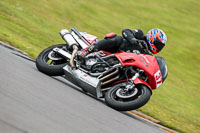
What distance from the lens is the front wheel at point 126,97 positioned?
18.8 ft

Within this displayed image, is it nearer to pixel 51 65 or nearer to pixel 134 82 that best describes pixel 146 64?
pixel 134 82

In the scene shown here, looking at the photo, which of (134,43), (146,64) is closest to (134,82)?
(146,64)

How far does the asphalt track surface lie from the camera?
333cm

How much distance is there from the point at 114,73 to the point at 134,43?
2.31ft

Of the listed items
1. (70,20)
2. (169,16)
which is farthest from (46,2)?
(169,16)

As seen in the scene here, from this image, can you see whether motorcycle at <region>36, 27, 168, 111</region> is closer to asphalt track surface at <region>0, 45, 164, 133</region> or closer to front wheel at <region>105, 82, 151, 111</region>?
front wheel at <region>105, 82, 151, 111</region>

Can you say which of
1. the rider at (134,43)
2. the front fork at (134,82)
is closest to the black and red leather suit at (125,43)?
the rider at (134,43)

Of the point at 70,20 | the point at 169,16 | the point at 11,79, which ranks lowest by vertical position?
the point at 169,16

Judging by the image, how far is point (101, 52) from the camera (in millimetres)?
6906

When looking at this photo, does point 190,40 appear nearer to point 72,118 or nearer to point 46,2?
point 46,2

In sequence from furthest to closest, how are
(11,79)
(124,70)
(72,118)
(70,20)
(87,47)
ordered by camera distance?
(70,20) < (87,47) < (124,70) < (11,79) < (72,118)

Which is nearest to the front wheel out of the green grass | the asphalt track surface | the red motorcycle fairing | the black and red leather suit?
the asphalt track surface

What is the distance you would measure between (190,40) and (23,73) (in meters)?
20.4

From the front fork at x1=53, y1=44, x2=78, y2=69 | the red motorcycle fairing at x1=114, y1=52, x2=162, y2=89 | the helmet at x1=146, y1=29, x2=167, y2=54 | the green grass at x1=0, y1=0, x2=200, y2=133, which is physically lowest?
the green grass at x1=0, y1=0, x2=200, y2=133
